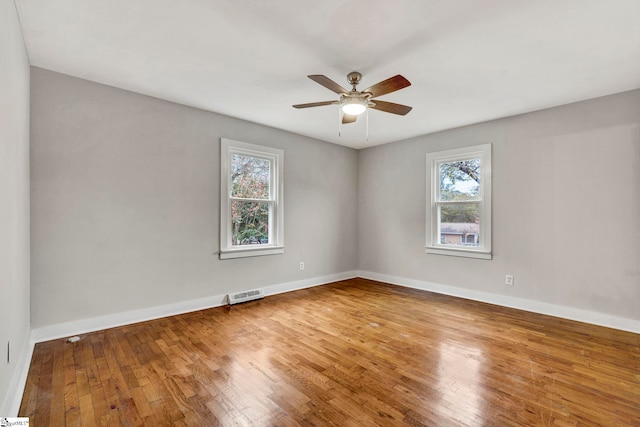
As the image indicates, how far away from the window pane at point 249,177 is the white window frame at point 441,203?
2.62m

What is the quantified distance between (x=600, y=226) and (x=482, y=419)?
296cm

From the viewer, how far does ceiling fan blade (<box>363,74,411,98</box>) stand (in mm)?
2379

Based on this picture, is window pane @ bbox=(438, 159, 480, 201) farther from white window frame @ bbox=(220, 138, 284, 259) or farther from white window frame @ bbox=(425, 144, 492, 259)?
white window frame @ bbox=(220, 138, 284, 259)

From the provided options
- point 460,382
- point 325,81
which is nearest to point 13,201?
point 325,81

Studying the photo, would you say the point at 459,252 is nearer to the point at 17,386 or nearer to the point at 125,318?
the point at 125,318

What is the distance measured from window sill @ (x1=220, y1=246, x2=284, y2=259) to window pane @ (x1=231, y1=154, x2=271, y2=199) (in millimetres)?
768

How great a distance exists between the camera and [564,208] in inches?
145

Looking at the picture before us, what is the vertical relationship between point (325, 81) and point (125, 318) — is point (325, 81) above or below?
above

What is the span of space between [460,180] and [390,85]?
2740 millimetres

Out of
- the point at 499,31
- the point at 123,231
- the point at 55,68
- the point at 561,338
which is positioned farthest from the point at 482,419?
the point at 55,68

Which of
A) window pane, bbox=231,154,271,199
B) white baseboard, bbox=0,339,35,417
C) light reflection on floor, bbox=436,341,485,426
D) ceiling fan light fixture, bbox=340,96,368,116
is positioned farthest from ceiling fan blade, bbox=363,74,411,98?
white baseboard, bbox=0,339,35,417

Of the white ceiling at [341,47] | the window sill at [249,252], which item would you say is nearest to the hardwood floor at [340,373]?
the window sill at [249,252]

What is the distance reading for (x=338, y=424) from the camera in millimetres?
1750

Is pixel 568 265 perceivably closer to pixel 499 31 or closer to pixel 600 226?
pixel 600 226
